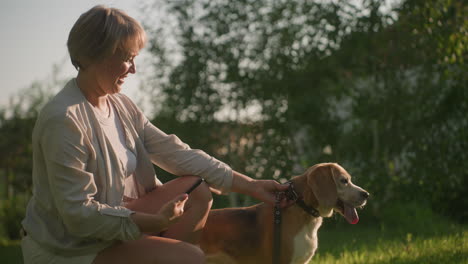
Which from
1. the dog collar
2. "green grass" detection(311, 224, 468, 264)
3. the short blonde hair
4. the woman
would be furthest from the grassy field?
the short blonde hair

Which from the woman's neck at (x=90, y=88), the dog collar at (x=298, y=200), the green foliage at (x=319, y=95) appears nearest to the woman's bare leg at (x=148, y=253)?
the woman's neck at (x=90, y=88)

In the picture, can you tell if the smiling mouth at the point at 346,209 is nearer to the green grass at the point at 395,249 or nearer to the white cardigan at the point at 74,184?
the green grass at the point at 395,249

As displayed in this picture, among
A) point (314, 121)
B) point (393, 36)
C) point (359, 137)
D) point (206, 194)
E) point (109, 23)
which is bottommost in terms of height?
point (359, 137)

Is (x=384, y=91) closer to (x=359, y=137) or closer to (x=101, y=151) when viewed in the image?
(x=359, y=137)

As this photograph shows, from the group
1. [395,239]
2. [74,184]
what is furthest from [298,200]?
[395,239]

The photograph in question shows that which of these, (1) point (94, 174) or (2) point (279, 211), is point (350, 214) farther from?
(1) point (94, 174)

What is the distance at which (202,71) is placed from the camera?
7434mm

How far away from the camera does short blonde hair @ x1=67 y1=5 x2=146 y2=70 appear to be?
2.55 meters

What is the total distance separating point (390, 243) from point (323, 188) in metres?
2.54

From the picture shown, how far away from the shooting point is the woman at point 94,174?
239 centimetres

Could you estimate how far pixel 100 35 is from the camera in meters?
2.55

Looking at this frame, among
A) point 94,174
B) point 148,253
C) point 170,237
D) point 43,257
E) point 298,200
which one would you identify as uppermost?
point 94,174

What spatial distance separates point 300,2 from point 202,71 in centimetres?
176

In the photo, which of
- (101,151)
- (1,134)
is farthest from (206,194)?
(1,134)
